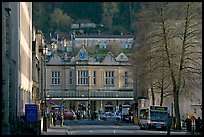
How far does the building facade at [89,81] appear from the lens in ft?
490

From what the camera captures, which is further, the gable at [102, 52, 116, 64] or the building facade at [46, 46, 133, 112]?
the gable at [102, 52, 116, 64]

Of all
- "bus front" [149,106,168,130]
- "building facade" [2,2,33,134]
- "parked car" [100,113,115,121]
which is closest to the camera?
"building facade" [2,2,33,134]

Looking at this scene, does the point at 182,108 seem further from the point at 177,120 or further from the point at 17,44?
the point at 17,44

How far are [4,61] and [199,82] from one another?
29562 mm

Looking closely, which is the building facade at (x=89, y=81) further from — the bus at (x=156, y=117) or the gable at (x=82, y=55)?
the bus at (x=156, y=117)

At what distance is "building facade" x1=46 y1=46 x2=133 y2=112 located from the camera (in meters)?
149

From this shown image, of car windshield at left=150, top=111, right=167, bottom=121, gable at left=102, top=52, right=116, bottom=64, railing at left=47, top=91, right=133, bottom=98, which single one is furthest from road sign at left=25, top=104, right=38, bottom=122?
gable at left=102, top=52, right=116, bottom=64

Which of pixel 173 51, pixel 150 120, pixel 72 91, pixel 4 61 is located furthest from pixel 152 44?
pixel 72 91

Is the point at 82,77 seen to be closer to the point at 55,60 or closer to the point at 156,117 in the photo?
the point at 55,60

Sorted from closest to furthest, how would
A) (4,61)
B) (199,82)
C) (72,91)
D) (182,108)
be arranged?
1. (4,61)
2. (199,82)
3. (182,108)
4. (72,91)

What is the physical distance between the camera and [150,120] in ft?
213

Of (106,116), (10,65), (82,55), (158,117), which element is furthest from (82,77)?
(10,65)

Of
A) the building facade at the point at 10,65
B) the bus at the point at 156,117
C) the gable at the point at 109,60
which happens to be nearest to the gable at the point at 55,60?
the gable at the point at 109,60

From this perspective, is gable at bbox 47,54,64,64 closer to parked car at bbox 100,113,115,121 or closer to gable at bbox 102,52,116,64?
gable at bbox 102,52,116,64
